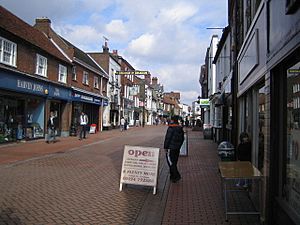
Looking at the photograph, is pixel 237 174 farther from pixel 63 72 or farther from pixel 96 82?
pixel 96 82

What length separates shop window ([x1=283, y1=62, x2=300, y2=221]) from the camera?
13.1 feet

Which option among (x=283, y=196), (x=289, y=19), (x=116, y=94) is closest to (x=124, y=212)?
(x=283, y=196)

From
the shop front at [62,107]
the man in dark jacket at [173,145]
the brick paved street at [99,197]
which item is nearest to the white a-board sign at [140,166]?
the brick paved street at [99,197]

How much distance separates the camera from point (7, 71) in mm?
15602

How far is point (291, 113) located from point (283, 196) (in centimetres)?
120

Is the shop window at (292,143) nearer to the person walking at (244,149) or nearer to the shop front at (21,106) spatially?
the person walking at (244,149)

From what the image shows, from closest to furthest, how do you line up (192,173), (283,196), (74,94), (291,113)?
(291,113), (283,196), (192,173), (74,94)

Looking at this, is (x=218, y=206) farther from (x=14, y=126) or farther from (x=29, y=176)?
(x=14, y=126)

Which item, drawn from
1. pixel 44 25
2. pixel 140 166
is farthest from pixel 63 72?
pixel 140 166

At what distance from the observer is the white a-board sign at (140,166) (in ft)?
23.8

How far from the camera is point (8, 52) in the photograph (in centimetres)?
1614

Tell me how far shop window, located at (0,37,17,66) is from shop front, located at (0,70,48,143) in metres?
0.65

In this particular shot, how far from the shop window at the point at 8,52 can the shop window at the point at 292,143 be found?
14272 millimetres

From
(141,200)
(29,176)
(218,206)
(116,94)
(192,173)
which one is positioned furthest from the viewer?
(116,94)
